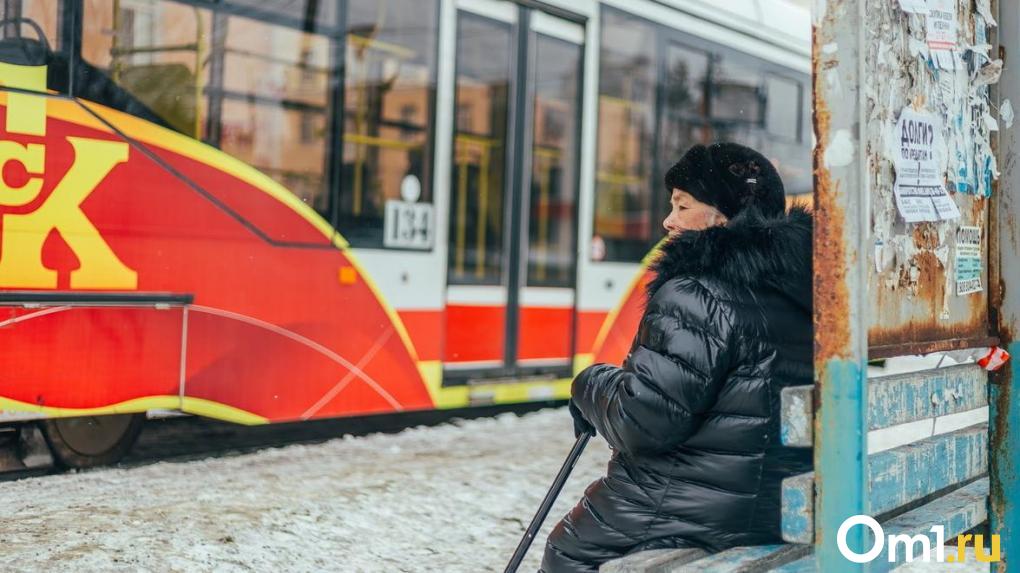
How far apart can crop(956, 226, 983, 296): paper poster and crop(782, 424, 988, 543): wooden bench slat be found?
1.33 feet

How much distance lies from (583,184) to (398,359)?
2.29 meters

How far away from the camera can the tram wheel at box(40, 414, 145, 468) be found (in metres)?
6.29

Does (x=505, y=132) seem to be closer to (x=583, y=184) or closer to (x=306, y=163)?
(x=583, y=184)

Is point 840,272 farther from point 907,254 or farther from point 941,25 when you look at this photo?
point 941,25

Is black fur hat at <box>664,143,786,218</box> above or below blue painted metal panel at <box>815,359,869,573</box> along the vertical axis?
above

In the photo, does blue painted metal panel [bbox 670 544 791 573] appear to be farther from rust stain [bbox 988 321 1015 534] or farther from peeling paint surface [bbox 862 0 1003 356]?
rust stain [bbox 988 321 1015 534]

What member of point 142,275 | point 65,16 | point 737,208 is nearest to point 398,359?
point 142,275

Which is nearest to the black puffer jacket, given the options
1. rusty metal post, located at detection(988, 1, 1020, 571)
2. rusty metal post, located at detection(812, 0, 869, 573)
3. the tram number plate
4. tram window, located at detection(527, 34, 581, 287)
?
rusty metal post, located at detection(812, 0, 869, 573)

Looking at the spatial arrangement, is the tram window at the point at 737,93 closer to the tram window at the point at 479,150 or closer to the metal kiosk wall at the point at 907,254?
the tram window at the point at 479,150

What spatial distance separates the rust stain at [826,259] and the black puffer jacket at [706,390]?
322mm

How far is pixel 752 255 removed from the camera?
284 centimetres

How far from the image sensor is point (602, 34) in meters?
8.88

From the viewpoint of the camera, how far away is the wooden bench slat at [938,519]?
2789 millimetres

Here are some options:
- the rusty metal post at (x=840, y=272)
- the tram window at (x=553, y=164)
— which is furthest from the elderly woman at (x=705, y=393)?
the tram window at (x=553, y=164)
